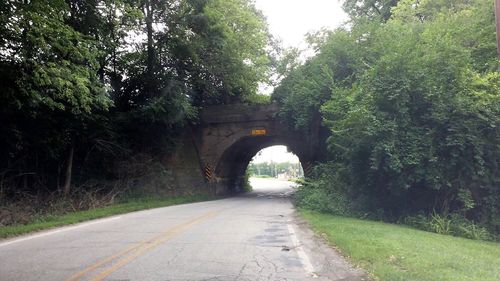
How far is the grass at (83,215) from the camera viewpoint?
38.5ft

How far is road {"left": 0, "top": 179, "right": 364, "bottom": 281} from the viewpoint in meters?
6.70

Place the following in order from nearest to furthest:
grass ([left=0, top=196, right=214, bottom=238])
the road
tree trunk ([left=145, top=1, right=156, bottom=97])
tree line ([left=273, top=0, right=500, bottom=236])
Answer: the road, grass ([left=0, top=196, right=214, bottom=238]), tree line ([left=273, top=0, right=500, bottom=236]), tree trunk ([left=145, top=1, right=156, bottom=97])

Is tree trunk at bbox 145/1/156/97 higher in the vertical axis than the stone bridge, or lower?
higher

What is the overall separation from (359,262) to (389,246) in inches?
60.9

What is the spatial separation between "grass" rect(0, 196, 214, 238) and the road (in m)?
0.65

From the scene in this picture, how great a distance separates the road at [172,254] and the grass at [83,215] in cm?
65

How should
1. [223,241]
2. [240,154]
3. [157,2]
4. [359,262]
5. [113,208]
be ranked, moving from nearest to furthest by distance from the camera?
1. [359,262]
2. [223,241]
3. [113,208]
4. [157,2]
5. [240,154]

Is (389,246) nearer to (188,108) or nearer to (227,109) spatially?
(188,108)

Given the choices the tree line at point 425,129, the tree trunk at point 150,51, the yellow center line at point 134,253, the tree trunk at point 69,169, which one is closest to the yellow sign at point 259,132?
the tree trunk at point 150,51

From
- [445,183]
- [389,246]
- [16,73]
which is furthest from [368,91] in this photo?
[16,73]

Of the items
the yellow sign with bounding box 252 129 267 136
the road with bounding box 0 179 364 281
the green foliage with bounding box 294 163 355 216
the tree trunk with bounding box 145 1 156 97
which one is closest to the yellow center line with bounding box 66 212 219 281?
the road with bounding box 0 179 364 281

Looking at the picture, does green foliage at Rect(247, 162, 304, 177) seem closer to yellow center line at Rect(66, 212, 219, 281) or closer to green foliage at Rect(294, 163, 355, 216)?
green foliage at Rect(294, 163, 355, 216)

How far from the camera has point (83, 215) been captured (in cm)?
1538

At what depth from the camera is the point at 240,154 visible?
119ft
